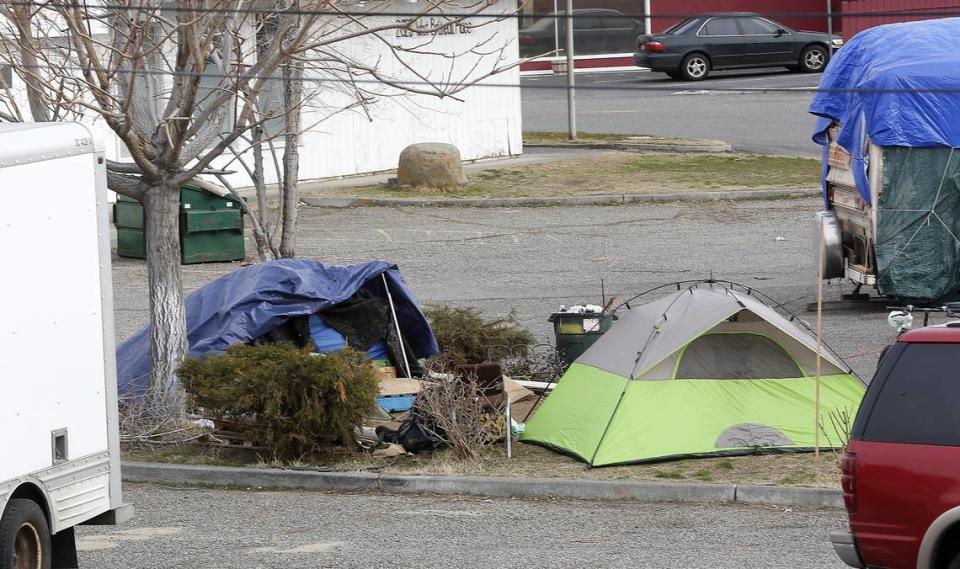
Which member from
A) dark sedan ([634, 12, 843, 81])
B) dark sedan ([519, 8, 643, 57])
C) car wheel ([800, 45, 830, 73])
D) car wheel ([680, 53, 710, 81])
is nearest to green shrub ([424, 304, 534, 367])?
dark sedan ([634, 12, 843, 81])

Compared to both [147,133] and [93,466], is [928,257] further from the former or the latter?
[93,466]

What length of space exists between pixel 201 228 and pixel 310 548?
35.0 ft

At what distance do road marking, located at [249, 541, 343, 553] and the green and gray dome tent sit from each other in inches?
94.5

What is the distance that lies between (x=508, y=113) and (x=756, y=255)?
33.3ft

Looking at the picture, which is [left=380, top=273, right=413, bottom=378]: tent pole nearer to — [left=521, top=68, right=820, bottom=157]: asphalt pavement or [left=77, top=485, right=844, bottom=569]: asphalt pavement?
[left=77, top=485, right=844, bottom=569]: asphalt pavement

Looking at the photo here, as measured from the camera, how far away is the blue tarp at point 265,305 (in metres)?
11.9

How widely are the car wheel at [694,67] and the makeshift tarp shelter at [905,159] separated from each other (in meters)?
21.0

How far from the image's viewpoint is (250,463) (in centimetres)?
1070

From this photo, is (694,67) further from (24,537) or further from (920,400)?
(24,537)

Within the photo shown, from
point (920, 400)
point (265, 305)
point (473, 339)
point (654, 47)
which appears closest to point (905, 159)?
point (473, 339)

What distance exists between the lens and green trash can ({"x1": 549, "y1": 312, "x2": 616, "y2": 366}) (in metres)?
12.6

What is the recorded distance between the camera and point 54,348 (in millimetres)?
7273

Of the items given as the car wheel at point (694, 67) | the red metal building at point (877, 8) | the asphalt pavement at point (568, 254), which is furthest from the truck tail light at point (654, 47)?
the asphalt pavement at point (568, 254)

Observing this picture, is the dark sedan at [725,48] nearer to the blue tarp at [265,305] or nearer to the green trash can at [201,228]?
the green trash can at [201,228]
